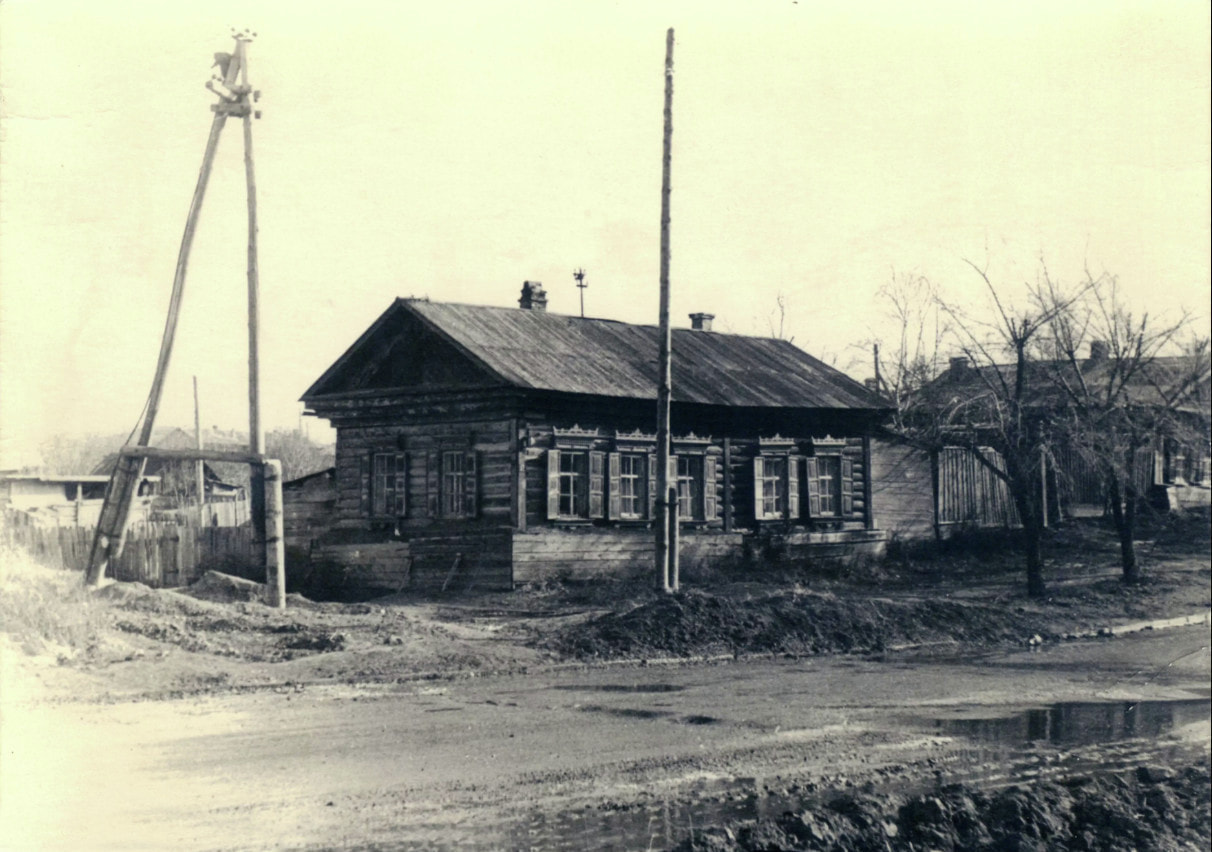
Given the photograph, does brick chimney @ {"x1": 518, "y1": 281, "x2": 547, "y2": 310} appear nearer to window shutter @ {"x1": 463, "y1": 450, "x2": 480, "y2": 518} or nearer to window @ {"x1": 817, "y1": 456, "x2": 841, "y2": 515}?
window shutter @ {"x1": 463, "y1": 450, "x2": 480, "y2": 518}

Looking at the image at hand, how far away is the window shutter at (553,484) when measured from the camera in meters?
20.0

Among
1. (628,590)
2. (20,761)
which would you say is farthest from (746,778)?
(628,590)

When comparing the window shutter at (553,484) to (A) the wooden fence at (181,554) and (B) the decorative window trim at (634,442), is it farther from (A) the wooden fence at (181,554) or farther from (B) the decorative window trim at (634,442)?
(A) the wooden fence at (181,554)

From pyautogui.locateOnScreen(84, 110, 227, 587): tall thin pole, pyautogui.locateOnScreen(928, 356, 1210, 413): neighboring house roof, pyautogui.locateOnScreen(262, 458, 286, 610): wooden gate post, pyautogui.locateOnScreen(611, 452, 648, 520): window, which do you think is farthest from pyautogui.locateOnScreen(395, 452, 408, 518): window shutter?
pyautogui.locateOnScreen(84, 110, 227, 587): tall thin pole

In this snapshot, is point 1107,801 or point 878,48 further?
point 878,48

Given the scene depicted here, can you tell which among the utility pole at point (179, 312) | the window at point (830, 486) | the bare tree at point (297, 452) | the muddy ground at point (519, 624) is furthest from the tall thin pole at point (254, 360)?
the bare tree at point (297, 452)

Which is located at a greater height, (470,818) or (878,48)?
(878,48)

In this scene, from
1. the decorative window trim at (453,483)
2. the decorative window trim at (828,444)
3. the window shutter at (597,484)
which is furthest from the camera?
the decorative window trim at (828,444)

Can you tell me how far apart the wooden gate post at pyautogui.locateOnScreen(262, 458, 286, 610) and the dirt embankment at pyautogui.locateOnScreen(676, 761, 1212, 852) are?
7.71 metres

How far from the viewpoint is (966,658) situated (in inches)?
547

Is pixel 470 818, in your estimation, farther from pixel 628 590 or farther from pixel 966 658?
pixel 628 590

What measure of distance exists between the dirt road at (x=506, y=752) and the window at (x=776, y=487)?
10365 millimetres

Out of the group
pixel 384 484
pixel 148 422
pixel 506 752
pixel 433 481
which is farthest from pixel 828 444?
pixel 148 422

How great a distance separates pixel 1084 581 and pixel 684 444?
738 centimetres
